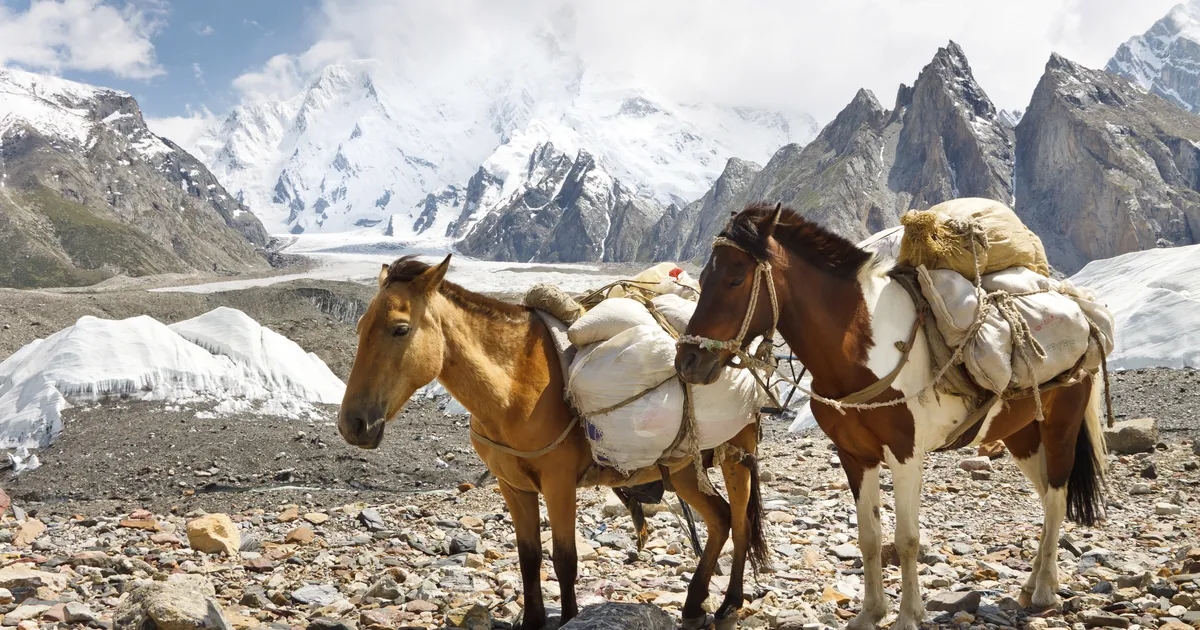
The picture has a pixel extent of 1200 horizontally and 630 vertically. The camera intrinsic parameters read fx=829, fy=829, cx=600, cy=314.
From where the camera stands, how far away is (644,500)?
6066mm

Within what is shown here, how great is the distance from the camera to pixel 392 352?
14.4 feet

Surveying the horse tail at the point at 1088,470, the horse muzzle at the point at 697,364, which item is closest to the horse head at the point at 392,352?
the horse muzzle at the point at 697,364

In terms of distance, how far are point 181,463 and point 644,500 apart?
874 cm

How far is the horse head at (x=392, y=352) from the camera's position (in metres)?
4.27

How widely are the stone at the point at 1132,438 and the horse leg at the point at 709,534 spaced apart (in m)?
7.01

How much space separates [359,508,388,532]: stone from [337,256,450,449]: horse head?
4423mm

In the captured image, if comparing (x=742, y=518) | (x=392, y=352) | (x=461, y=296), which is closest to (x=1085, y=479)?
(x=742, y=518)

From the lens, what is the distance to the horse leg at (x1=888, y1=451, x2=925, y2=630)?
15.3ft

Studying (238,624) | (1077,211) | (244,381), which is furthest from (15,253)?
(1077,211)

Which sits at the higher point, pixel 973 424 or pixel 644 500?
pixel 973 424

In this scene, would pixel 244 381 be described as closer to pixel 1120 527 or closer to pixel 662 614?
pixel 662 614

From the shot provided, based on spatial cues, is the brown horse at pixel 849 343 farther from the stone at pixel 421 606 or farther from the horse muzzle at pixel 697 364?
the stone at pixel 421 606

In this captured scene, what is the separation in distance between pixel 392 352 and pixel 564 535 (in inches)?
56.5

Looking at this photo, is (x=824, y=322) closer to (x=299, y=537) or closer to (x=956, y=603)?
(x=956, y=603)
